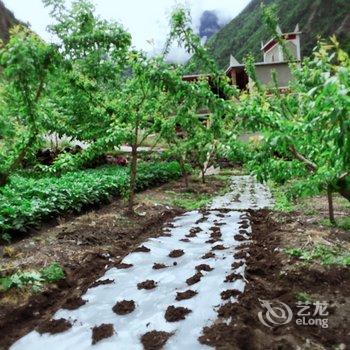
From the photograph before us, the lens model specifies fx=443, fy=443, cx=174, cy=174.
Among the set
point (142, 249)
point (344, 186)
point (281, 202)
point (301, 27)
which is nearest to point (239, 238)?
point (142, 249)

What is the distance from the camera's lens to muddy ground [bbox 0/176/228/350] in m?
4.69

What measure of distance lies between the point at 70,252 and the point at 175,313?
275 cm

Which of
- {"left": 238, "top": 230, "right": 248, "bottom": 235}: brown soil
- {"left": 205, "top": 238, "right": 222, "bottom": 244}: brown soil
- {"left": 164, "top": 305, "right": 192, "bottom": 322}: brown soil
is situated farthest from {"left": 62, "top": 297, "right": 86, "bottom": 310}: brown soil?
{"left": 238, "top": 230, "right": 248, "bottom": 235}: brown soil

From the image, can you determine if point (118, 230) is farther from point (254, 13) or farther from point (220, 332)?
point (254, 13)

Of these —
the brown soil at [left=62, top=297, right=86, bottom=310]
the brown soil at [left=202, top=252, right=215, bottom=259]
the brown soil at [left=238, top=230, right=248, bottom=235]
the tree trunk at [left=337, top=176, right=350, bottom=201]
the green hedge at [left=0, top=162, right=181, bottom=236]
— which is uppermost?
the tree trunk at [left=337, top=176, right=350, bottom=201]

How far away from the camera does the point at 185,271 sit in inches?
224

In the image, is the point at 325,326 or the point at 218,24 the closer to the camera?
the point at 325,326

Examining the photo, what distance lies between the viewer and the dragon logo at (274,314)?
407 centimetres

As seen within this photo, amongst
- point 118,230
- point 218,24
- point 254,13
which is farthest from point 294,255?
point 218,24

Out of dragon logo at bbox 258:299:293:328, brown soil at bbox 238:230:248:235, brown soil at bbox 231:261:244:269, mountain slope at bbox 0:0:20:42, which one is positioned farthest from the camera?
mountain slope at bbox 0:0:20:42

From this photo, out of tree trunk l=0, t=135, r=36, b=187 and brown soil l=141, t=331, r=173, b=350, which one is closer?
brown soil l=141, t=331, r=173, b=350

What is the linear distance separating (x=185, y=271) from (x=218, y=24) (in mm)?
196162

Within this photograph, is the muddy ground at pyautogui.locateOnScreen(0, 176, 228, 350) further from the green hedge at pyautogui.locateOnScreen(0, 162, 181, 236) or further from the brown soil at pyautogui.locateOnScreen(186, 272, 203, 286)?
the brown soil at pyautogui.locateOnScreen(186, 272, 203, 286)

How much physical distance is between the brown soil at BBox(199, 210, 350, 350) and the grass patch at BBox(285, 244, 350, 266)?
135 millimetres
